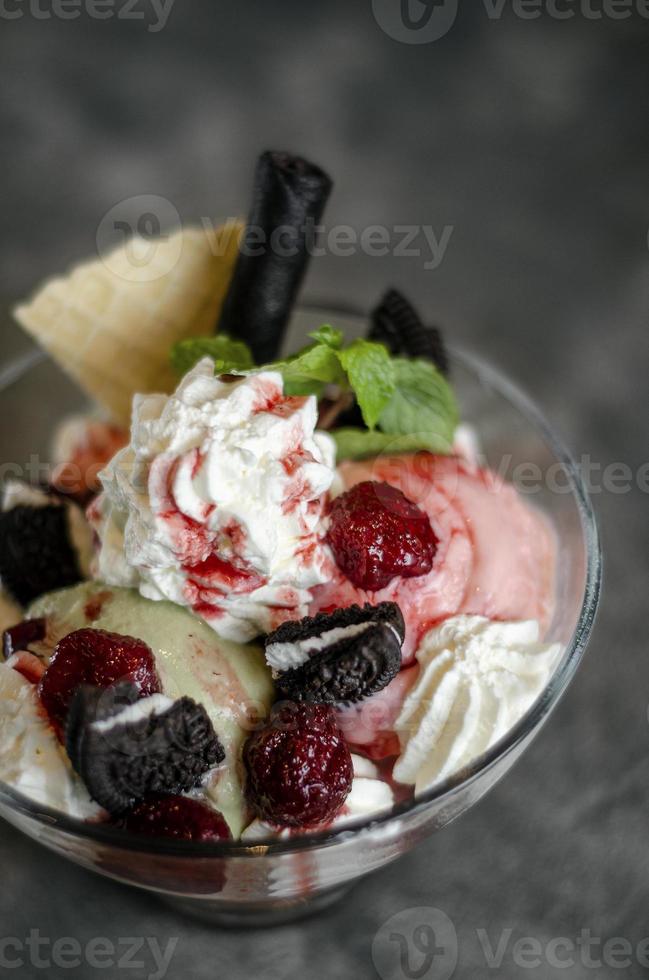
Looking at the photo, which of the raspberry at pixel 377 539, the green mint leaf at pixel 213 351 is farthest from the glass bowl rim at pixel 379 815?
the green mint leaf at pixel 213 351

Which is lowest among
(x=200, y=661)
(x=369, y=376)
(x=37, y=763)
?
(x=37, y=763)

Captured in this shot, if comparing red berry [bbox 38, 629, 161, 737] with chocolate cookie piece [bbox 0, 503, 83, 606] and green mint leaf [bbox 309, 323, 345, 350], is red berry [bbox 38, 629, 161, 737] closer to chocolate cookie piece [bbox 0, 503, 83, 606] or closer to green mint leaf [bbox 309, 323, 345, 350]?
chocolate cookie piece [bbox 0, 503, 83, 606]

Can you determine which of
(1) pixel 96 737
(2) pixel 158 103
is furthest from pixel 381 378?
(2) pixel 158 103

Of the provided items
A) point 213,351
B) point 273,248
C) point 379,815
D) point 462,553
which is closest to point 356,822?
point 379,815

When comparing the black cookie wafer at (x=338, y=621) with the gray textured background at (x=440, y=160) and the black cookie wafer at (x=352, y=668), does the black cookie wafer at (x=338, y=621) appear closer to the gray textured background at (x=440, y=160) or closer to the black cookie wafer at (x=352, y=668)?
the black cookie wafer at (x=352, y=668)

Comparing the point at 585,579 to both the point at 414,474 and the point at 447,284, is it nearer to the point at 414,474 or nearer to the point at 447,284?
the point at 414,474

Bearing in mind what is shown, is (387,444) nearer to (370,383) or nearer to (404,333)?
(370,383)
